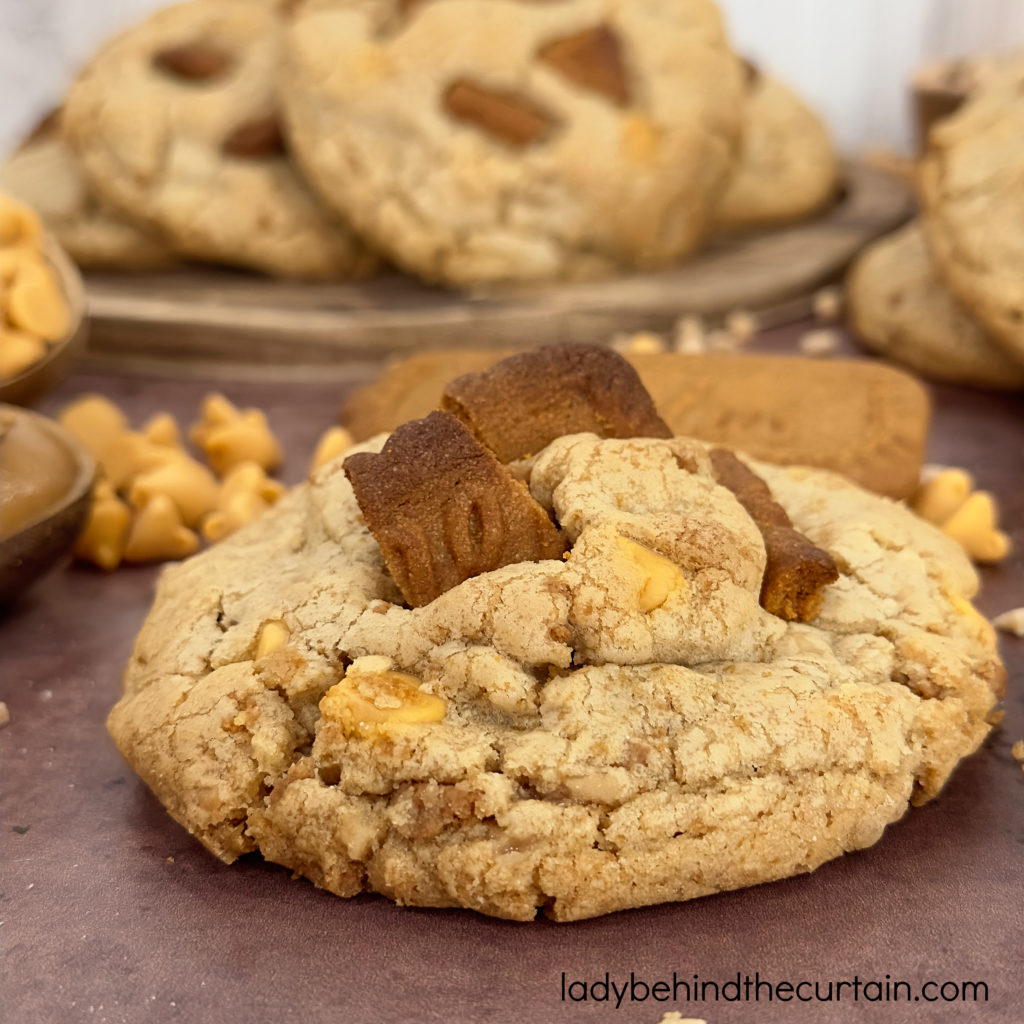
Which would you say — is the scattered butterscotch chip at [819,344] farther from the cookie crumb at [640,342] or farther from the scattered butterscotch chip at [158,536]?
the scattered butterscotch chip at [158,536]

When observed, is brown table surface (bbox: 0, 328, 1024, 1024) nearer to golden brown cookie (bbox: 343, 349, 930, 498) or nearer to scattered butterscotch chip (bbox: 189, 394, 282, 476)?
golden brown cookie (bbox: 343, 349, 930, 498)

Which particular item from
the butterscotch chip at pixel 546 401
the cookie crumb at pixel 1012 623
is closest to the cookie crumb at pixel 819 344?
the cookie crumb at pixel 1012 623

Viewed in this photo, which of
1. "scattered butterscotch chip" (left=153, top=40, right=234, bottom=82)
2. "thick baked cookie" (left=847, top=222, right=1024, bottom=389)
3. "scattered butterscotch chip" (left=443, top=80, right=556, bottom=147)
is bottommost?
"thick baked cookie" (left=847, top=222, right=1024, bottom=389)

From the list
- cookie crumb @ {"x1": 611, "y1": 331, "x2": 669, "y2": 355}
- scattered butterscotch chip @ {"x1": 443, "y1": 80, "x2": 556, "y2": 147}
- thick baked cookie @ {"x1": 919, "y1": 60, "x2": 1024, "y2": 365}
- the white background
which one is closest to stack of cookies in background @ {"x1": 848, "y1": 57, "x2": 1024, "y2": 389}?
thick baked cookie @ {"x1": 919, "y1": 60, "x2": 1024, "y2": 365}

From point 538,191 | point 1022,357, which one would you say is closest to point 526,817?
point 1022,357

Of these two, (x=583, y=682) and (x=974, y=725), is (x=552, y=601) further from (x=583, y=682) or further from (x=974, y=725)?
(x=974, y=725)

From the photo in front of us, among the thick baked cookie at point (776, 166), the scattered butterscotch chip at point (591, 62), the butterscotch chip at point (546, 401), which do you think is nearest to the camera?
the butterscotch chip at point (546, 401)
